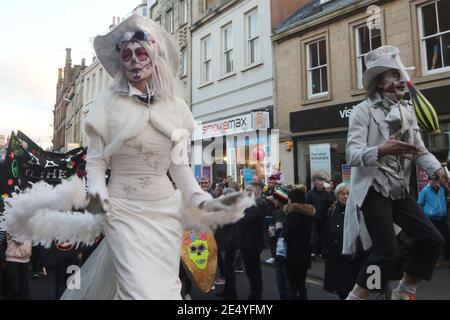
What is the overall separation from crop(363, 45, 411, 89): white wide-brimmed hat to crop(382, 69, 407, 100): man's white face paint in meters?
0.05

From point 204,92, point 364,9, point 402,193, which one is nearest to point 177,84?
point 402,193

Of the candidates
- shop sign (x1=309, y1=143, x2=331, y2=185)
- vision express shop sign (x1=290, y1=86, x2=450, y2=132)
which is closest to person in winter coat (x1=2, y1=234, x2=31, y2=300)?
vision express shop sign (x1=290, y1=86, x2=450, y2=132)

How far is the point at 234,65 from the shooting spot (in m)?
16.4

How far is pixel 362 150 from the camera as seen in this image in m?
2.83

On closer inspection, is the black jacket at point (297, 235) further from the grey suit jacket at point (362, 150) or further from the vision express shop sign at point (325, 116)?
the vision express shop sign at point (325, 116)

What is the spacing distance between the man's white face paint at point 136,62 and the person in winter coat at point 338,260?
2567 millimetres

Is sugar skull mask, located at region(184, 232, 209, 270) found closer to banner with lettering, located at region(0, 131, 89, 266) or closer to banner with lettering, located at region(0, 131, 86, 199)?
banner with lettering, located at region(0, 131, 89, 266)

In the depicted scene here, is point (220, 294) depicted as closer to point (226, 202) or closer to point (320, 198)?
point (320, 198)

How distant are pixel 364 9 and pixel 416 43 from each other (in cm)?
186

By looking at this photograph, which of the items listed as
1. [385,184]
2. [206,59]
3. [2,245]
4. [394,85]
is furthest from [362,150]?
[206,59]

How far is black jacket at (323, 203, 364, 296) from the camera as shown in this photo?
4.48 meters

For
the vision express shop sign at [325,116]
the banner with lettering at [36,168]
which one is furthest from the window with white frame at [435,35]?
the banner with lettering at [36,168]

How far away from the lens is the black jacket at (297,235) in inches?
209
